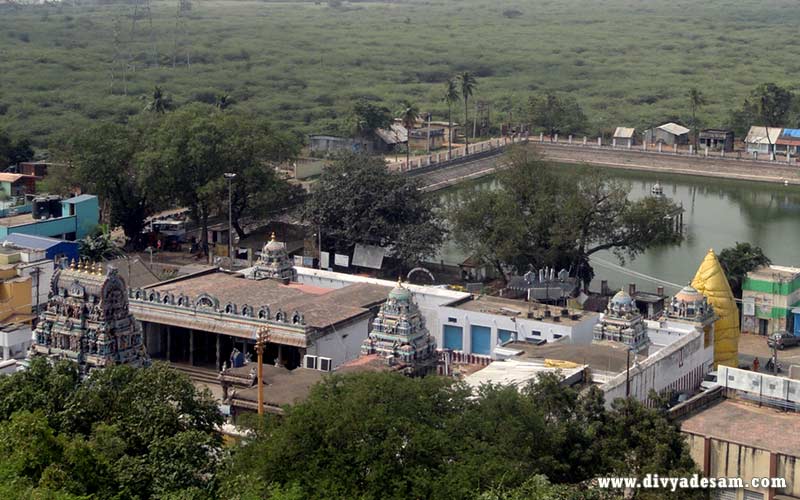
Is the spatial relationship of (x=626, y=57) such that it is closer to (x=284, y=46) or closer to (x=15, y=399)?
(x=284, y=46)

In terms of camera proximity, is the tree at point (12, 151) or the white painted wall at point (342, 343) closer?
the white painted wall at point (342, 343)

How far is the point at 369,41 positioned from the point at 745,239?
285 ft

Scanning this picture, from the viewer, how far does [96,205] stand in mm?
46281

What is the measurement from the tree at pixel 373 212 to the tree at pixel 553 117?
3277 centimetres

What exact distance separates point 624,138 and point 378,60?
5005 centimetres

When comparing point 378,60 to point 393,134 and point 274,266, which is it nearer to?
point 393,134

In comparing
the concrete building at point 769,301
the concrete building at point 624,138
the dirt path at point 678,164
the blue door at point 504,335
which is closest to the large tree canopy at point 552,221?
the concrete building at point 769,301

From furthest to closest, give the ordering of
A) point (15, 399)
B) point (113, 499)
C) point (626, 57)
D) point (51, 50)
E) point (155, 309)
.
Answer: point (626, 57)
point (51, 50)
point (155, 309)
point (15, 399)
point (113, 499)

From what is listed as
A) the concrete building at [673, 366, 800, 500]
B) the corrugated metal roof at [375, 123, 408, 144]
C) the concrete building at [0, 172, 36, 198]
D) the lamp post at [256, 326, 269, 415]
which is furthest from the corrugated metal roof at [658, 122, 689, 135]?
the lamp post at [256, 326, 269, 415]

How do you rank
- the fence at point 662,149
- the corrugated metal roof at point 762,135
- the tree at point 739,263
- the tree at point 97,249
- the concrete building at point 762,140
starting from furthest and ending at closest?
the corrugated metal roof at point 762,135, the concrete building at point 762,140, the fence at point 662,149, the tree at point 97,249, the tree at point 739,263

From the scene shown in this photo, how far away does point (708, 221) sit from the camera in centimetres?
5822

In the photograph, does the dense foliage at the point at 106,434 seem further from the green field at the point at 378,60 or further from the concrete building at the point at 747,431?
the green field at the point at 378,60

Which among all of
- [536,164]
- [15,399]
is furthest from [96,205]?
[15,399]

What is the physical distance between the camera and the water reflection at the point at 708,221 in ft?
155
